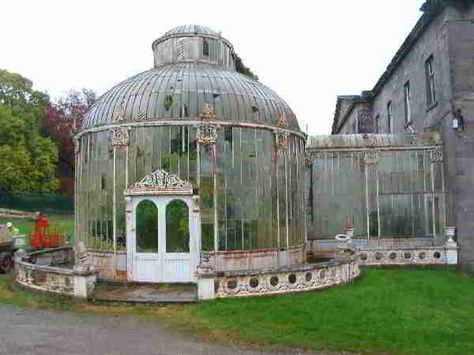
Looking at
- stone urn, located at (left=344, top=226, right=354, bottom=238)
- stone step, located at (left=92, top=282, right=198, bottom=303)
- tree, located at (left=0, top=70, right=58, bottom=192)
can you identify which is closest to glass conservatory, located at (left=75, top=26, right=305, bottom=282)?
stone step, located at (left=92, top=282, right=198, bottom=303)

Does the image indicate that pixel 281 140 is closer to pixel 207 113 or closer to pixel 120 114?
pixel 207 113

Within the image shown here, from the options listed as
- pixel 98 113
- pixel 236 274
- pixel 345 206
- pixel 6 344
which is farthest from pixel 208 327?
pixel 345 206

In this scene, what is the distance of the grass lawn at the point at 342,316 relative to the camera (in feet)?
30.0

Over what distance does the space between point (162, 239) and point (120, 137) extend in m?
3.32

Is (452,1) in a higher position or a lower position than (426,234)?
higher

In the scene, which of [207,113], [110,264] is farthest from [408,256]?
[110,264]

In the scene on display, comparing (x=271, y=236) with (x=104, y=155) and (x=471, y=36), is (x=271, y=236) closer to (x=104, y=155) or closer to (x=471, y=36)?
(x=104, y=155)

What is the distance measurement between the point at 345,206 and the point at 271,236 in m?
4.98

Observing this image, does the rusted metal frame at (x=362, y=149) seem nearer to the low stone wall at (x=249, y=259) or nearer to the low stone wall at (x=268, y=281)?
the low stone wall at (x=249, y=259)

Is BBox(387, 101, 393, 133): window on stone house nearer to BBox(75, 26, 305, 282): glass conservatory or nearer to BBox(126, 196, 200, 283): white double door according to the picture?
BBox(75, 26, 305, 282): glass conservatory

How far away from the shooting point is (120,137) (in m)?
15.1

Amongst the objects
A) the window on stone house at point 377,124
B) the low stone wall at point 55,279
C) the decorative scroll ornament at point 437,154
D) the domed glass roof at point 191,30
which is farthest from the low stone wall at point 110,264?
the window on stone house at point 377,124

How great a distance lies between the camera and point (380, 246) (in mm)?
19109

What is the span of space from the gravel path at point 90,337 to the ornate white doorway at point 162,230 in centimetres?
327
